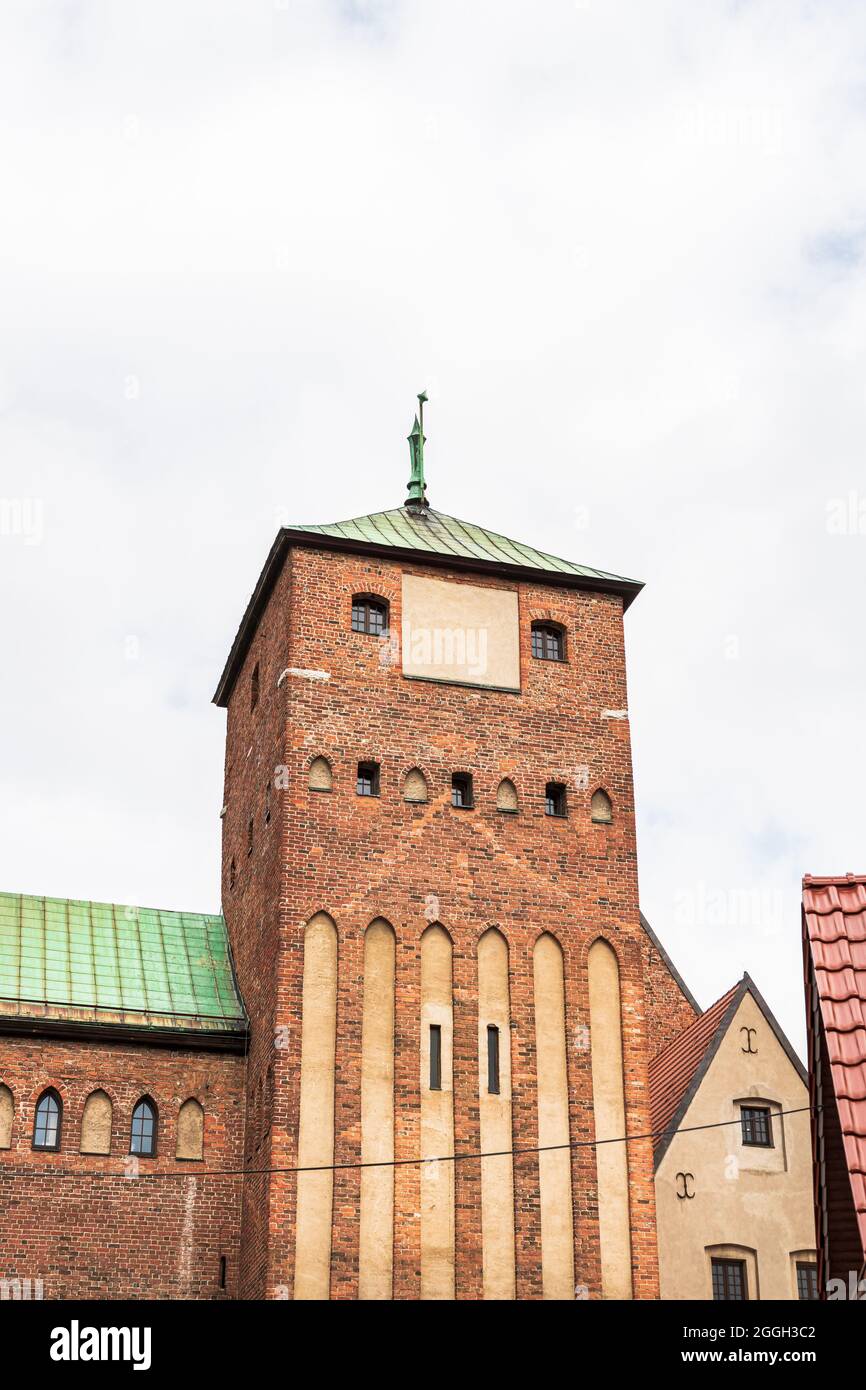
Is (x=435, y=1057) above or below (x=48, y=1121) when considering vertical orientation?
above

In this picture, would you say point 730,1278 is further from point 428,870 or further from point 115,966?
point 115,966

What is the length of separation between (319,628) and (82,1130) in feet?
26.7

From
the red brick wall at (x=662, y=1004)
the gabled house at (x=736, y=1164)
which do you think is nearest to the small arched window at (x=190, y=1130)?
the gabled house at (x=736, y=1164)

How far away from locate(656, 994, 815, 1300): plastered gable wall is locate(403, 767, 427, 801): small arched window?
682 cm

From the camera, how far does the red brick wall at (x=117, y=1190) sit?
24.1 metres

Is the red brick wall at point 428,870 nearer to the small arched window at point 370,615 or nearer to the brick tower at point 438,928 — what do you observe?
the brick tower at point 438,928

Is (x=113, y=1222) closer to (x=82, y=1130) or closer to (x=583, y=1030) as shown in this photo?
(x=82, y=1130)

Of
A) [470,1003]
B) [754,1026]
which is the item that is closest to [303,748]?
[470,1003]

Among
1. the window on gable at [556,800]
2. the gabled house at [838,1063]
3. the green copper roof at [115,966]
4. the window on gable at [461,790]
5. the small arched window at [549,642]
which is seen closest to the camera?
the gabled house at [838,1063]

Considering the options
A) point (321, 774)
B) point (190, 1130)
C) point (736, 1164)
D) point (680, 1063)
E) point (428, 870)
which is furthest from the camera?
point (680, 1063)

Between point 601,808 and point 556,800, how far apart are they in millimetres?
706

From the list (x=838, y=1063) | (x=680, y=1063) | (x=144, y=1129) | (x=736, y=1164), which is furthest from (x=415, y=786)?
(x=838, y=1063)

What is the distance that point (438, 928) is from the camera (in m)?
26.0

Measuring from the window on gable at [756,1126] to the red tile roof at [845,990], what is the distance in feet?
54.3
